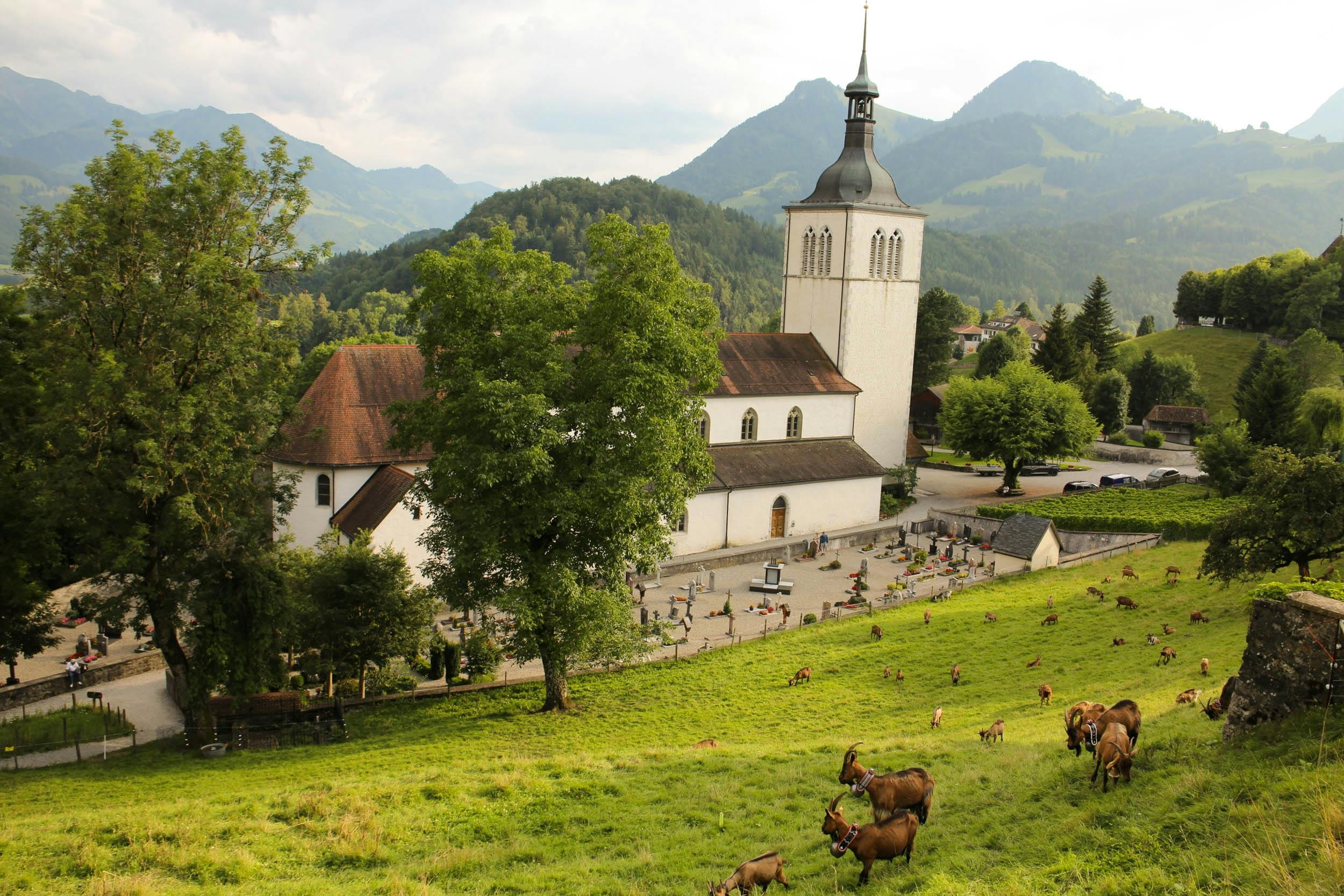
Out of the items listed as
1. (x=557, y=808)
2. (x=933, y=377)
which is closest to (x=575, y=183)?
(x=933, y=377)

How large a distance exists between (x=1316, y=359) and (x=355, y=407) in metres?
68.4

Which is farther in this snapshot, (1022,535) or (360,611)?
(1022,535)

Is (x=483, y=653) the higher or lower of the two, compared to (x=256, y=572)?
lower

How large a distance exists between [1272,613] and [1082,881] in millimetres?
4776

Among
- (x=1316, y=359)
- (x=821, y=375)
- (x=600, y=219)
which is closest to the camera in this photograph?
(x=821, y=375)

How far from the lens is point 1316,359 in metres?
68.2

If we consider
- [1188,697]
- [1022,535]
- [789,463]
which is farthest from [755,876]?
[789,463]

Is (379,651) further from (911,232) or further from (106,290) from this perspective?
(911,232)

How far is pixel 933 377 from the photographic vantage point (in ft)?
253

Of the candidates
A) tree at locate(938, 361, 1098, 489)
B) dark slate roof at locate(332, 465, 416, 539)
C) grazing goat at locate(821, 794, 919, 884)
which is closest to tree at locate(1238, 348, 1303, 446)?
tree at locate(938, 361, 1098, 489)

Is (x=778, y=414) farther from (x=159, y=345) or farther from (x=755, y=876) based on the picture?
(x=755, y=876)

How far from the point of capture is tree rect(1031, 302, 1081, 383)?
68188 mm

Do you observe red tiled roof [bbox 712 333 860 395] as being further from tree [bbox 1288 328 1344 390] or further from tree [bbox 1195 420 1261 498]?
tree [bbox 1288 328 1344 390]

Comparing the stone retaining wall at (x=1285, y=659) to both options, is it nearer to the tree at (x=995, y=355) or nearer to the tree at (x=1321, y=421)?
the tree at (x=1321, y=421)
